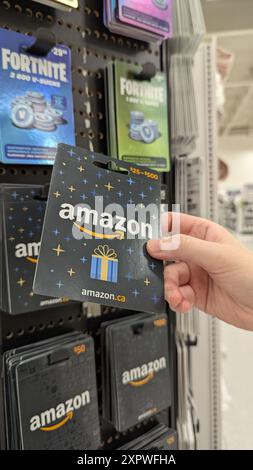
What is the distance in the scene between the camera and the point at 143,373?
3.03 ft

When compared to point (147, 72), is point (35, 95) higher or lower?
lower

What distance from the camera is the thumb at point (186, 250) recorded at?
673 millimetres

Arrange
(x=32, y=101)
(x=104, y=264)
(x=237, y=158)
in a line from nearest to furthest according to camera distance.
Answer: (x=104, y=264), (x=32, y=101), (x=237, y=158)

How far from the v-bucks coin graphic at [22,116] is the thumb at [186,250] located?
36 centimetres

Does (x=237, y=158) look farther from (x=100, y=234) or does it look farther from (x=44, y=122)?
(x=100, y=234)

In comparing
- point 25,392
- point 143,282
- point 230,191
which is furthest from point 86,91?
point 230,191

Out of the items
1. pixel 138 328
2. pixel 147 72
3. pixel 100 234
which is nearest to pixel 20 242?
pixel 100 234

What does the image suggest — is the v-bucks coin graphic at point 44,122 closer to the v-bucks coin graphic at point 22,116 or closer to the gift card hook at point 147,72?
the v-bucks coin graphic at point 22,116

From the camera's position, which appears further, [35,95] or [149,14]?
[149,14]

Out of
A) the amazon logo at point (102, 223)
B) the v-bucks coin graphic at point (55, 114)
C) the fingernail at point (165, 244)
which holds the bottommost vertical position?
the fingernail at point (165, 244)

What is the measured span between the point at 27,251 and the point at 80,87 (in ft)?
1.38

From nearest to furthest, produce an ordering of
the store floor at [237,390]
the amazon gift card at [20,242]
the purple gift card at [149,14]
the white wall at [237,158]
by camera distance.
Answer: the amazon gift card at [20,242] → the purple gift card at [149,14] → the store floor at [237,390] → the white wall at [237,158]

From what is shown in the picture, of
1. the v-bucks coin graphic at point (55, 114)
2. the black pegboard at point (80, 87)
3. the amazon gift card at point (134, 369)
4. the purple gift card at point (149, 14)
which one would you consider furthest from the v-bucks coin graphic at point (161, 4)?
the amazon gift card at point (134, 369)

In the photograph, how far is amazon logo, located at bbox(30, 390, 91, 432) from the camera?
0.73 metres
